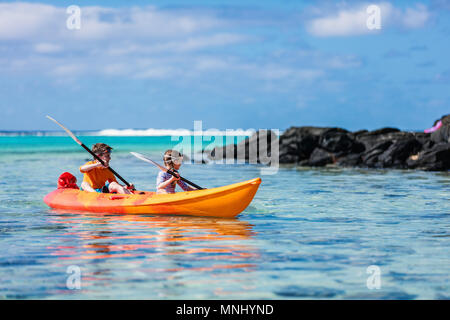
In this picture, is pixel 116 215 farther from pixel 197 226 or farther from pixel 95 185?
pixel 197 226

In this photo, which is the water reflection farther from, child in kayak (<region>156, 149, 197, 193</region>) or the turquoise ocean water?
child in kayak (<region>156, 149, 197, 193</region>)

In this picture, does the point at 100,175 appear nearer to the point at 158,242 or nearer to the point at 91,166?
the point at 91,166

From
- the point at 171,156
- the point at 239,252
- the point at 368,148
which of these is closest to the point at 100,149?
the point at 171,156

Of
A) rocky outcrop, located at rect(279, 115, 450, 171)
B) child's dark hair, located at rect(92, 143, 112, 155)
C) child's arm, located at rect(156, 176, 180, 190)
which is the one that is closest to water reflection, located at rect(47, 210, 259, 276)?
child's arm, located at rect(156, 176, 180, 190)

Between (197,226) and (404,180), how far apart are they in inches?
439

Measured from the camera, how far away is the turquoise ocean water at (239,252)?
5723mm

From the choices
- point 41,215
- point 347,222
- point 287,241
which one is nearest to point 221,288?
point 287,241

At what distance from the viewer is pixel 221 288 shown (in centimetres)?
571

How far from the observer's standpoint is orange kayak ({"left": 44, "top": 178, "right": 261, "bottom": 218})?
987cm

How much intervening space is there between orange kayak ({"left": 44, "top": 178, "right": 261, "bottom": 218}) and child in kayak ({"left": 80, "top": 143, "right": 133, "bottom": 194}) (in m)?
0.28

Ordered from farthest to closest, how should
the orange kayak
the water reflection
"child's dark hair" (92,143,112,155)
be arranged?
1. "child's dark hair" (92,143,112,155)
2. the orange kayak
3. the water reflection

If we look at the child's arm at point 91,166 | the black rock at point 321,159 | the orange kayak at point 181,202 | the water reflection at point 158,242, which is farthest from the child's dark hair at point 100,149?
the black rock at point 321,159

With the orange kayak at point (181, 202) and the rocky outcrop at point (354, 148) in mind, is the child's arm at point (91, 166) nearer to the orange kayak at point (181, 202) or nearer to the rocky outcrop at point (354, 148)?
the orange kayak at point (181, 202)

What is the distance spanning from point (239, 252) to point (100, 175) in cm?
479
